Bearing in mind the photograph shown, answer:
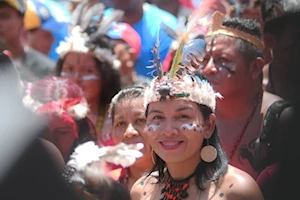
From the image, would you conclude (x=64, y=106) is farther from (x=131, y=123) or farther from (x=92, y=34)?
(x=92, y=34)

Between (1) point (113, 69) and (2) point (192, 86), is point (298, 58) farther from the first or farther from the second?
(1) point (113, 69)

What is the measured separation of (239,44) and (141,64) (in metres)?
1.63

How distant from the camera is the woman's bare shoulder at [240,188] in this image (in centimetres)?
387

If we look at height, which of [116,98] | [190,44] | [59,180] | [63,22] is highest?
[190,44]

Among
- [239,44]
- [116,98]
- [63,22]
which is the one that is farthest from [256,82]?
[63,22]

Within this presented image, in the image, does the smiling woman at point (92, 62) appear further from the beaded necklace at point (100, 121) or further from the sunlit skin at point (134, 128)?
the sunlit skin at point (134, 128)

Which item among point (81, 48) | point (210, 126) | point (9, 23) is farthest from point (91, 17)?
point (210, 126)

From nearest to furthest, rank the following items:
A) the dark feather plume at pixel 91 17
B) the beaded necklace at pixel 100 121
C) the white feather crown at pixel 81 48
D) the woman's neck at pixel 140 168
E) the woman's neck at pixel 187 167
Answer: the woman's neck at pixel 187 167 → the woman's neck at pixel 140 168 → the beaded necklace at pixel 100 121 → the white feather crown at pixel 81 48 → the dark feather plume at pixel 91 17

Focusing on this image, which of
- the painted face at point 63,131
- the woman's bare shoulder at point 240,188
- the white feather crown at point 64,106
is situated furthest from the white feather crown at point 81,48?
the woman's bare shoulder at point 240,188

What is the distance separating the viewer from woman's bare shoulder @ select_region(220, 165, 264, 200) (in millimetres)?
3869

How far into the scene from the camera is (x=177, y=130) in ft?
13.3

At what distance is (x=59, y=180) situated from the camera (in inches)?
136

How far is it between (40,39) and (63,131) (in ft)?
9.23

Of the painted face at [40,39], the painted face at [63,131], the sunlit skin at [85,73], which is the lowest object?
the painted face at [40,39]
